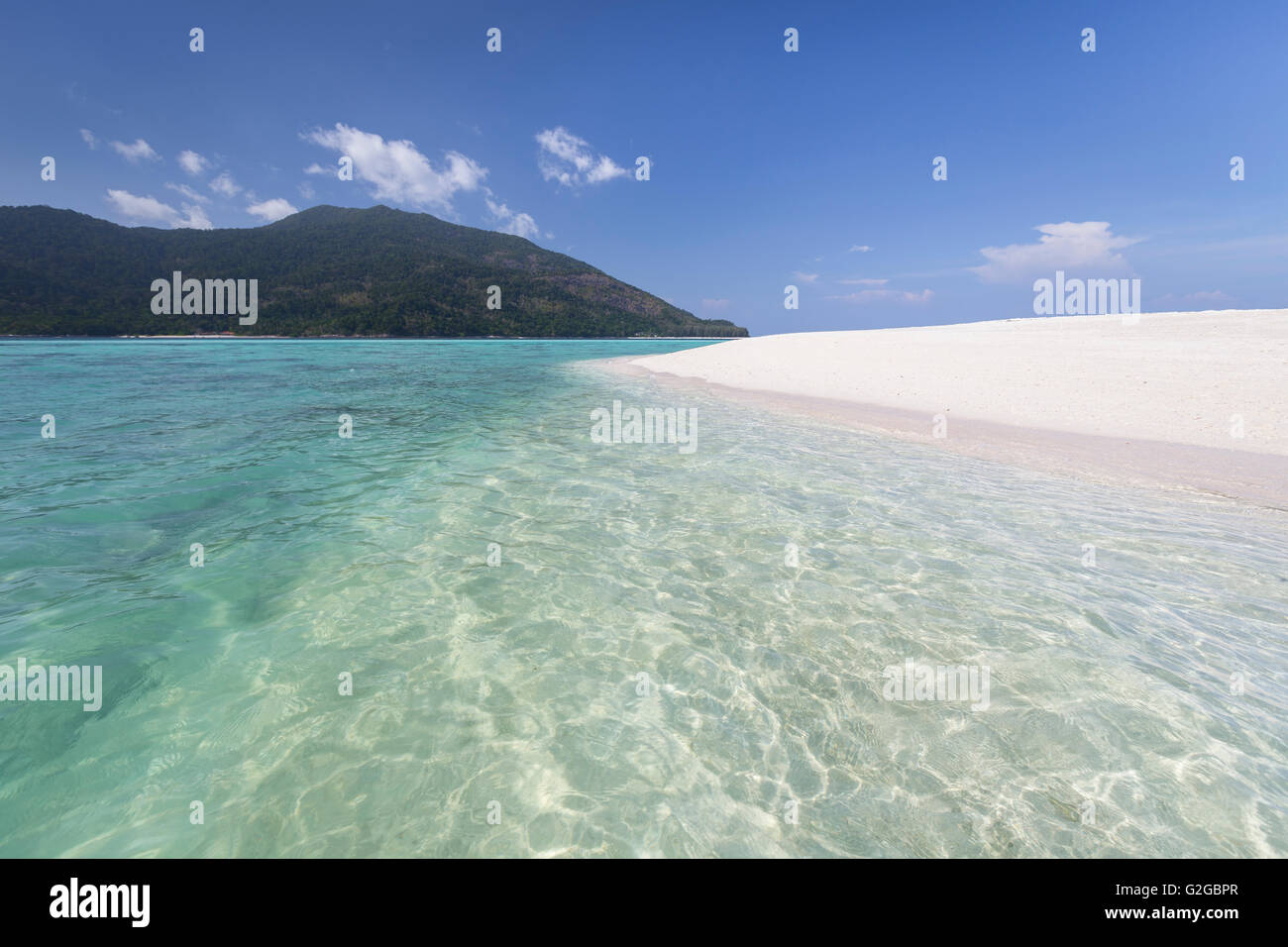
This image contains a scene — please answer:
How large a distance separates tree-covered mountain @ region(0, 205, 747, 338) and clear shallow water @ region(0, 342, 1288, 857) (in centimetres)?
13506

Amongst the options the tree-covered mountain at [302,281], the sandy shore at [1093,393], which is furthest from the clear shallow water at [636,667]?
the tree-covered mountain at [302,281]

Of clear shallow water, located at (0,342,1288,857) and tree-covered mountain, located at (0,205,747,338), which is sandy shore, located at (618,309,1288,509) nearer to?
clear shallow water, located at (0,342,1288,857)

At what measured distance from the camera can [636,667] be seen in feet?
16.2

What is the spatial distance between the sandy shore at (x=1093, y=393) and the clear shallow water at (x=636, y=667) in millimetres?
3689

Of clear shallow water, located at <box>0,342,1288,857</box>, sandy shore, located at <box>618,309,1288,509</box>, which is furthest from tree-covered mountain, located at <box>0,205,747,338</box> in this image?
clear shallow water, located at <box>0,342,1288,857</box>

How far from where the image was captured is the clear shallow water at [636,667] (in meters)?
3.28

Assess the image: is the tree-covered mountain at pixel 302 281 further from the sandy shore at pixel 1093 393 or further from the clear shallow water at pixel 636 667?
the clear shallow water at pixel 636 667

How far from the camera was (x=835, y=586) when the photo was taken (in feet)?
20.8

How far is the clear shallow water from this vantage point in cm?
328

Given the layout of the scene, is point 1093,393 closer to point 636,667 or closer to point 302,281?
point 636,667

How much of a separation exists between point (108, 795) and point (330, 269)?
17168cm

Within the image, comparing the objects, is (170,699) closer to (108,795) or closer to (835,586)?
(108,795)

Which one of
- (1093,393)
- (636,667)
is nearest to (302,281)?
(1093,393)
